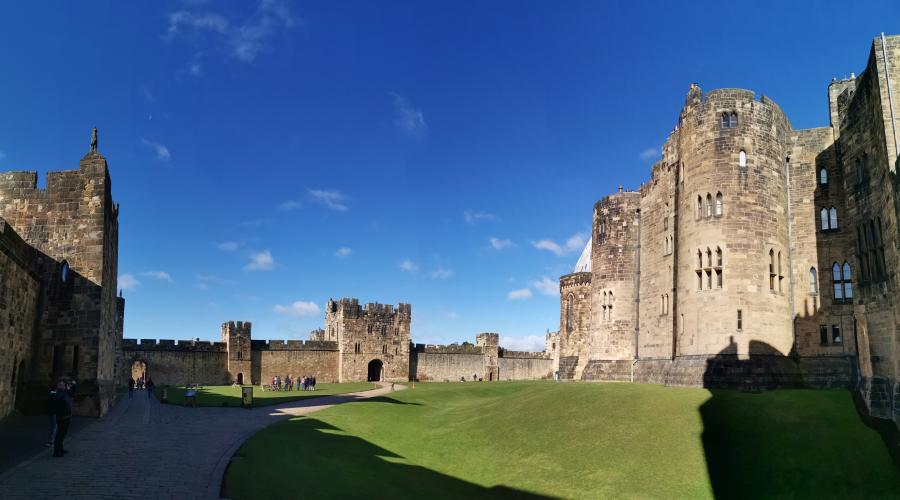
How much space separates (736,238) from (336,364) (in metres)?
48.5

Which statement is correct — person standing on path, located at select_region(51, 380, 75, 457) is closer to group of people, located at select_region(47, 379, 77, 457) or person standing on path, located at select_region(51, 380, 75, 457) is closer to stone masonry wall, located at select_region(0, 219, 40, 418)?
group of people, located at select_region(47, 379, 77, 457)

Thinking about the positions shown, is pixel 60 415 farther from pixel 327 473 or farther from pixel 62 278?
pixel 62 278

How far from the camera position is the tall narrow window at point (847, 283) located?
30719mm

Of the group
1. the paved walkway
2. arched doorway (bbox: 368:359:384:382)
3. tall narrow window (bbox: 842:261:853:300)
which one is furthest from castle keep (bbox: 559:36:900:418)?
arched doorway (bbox: 368:359:384:382)

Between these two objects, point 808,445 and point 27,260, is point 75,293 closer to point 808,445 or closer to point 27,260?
point 27,260

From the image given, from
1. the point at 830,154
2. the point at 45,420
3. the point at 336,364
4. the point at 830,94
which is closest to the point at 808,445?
the point at 830,154

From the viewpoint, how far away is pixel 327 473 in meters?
18.2

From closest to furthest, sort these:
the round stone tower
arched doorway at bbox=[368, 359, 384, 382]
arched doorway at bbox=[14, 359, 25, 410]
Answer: arched doorway at bbox=[14, 359, 25, 410], the round stone tower, arched doorway at bbox=[368, 359, 384, 382]

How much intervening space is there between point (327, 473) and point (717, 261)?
851 inches

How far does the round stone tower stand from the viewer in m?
29.7

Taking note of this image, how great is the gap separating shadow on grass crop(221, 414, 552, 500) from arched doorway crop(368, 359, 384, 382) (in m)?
44.4

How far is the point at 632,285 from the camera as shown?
138 feet

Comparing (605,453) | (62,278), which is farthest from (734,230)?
(62,278)

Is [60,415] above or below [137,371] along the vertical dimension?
above
